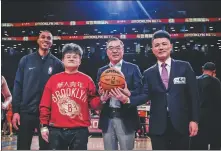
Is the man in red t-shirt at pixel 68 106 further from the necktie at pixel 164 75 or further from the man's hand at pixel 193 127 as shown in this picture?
the man's hand at pixel 193 127

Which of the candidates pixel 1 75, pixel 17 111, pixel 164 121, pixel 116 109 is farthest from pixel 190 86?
pixel 1 75

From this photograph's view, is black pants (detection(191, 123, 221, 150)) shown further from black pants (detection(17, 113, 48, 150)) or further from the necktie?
black pants (detection(17, 113, 48, 150))

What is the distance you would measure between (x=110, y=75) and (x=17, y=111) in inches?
48.8

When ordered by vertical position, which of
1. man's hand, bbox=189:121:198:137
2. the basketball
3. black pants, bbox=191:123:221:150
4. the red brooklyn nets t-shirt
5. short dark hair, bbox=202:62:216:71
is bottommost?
black pants, bbox=191:123:221:150

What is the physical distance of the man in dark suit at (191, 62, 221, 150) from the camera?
15.1 feet

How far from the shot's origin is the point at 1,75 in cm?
439

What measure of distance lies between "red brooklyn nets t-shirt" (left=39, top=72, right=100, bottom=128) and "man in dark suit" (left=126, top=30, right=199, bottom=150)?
0.48 m

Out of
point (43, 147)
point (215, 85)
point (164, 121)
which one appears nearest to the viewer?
point (164, 121)

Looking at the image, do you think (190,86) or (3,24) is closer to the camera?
(190,86)

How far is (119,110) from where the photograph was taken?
12.4 feet

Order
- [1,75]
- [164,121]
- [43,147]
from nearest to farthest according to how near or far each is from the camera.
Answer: [164,121] → [43,147] → [1,75]

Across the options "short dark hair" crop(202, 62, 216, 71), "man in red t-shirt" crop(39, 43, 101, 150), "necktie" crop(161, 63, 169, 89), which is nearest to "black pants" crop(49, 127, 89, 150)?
"man in red t-shirt" crop(39, 43, 101, 150)

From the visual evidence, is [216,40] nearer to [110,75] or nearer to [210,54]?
[210,54]

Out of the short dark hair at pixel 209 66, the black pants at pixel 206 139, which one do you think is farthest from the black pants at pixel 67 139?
the short dark hair at pixel 209 66
